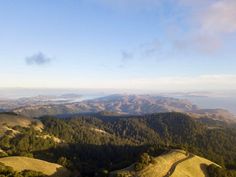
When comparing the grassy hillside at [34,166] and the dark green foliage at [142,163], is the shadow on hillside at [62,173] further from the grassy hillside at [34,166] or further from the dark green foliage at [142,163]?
the dark green foliage at [142,163]

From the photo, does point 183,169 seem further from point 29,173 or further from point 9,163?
point 9,163

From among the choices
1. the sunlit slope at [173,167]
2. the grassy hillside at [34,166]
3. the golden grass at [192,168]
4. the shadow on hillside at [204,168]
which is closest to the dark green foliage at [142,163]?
the sunlit slope at [173,167]

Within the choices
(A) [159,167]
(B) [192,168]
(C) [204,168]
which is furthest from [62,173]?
(C) [204,168]

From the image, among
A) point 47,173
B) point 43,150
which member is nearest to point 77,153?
point 43,150

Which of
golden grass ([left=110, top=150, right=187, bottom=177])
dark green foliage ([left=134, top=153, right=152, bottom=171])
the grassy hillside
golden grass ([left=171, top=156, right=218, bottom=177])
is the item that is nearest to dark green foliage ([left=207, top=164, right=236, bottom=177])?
golden grass ([left=171, top=156, right=218, bottom=177])

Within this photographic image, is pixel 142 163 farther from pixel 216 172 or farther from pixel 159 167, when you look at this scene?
pixel 216 172

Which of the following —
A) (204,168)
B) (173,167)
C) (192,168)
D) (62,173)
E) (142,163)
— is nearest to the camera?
(142,163)

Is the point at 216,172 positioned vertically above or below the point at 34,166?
below
